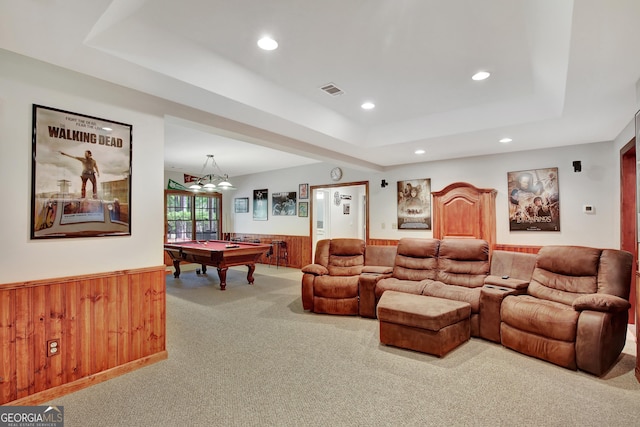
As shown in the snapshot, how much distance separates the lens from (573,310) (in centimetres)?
288

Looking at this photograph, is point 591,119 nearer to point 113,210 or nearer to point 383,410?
point 383,410

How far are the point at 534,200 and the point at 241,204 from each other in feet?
24.5

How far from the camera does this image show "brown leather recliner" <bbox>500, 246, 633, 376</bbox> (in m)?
2.69

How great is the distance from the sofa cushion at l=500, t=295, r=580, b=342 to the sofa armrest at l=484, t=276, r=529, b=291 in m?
0.19

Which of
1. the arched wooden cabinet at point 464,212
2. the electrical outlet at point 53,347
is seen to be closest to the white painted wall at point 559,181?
the arched wooden cabinet at point 464,212

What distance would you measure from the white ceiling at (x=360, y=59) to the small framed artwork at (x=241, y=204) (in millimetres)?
5467

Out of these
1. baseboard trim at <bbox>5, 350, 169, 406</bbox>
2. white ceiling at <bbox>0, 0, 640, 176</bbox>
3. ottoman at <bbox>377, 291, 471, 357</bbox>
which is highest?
white ceiling at <bbox>0, 0, 640, 176</bbox>

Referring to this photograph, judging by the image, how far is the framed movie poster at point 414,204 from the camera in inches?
234

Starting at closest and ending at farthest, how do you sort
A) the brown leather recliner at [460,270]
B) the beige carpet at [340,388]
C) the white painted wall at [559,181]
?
the beige carpet at [340,388] < the brown leather recliner at [460,270] < the white painted wall at [559,181]

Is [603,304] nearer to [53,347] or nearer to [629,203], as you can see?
[629,203]

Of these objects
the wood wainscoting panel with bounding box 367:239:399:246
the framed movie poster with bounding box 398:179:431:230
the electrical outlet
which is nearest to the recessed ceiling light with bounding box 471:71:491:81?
the framed movie poster with bounding box 398:179:431:230

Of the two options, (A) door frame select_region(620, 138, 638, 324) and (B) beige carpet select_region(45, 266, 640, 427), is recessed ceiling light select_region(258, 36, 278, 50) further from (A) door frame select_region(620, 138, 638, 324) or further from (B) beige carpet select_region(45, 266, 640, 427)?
(A) door frame select_region(620, 138, 638, 324)

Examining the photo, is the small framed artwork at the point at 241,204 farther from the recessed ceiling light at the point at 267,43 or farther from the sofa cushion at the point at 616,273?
the sofa cushion at the point at 616,273

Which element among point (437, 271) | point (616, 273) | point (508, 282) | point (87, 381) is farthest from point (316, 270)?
point (616, 273)
